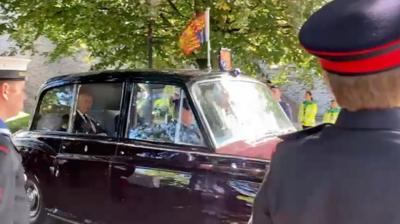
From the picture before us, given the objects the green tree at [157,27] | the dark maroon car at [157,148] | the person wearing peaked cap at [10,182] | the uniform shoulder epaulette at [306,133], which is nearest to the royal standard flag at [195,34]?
the green tree at [157,27]

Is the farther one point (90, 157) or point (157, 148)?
point (90, 157)

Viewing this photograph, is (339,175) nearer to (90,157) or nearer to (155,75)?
(155,75)

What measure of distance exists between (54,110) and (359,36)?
17.3 feet

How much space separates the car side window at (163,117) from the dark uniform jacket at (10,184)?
230 centimetres

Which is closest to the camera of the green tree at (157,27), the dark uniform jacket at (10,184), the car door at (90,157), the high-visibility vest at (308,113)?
the dark uniform jacket at (10,184)

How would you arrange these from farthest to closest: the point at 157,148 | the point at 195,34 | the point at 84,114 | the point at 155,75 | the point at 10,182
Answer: the point at 195,34
the point at 84,114
the point at 155,75
the point at 157,148
the point at 10,182

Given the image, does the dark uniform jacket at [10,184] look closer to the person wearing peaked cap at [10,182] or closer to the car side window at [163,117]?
the person wearing peaked cap at [10,182]

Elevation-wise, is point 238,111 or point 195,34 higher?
point 195,34

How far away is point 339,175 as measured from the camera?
4.34 ft

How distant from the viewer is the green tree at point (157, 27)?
940 cm

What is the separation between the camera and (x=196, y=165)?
4609mm

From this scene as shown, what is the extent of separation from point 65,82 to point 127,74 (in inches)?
40.5

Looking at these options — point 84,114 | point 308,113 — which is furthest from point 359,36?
point 308,113

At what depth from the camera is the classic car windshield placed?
480cm
